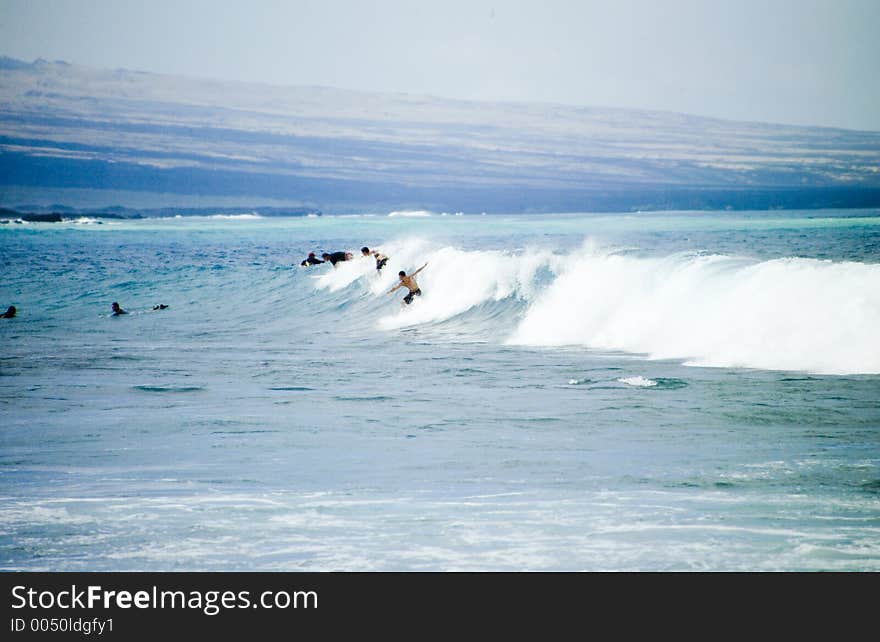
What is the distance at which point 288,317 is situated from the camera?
2055cm

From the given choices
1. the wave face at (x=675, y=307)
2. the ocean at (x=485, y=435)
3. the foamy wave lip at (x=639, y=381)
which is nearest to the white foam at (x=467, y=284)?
the wave face at (x=675, y=307)

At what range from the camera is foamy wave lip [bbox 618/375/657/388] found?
9828 mm

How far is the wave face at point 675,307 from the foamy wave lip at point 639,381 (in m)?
1.38

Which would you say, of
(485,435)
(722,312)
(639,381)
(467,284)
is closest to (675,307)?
(722,312)

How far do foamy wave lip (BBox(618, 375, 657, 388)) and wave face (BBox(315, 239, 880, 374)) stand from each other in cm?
138

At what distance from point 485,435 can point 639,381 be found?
2.78 meters

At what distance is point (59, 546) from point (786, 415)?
17.4 ft

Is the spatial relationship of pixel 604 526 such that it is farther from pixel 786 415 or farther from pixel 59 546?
pixel 786 415

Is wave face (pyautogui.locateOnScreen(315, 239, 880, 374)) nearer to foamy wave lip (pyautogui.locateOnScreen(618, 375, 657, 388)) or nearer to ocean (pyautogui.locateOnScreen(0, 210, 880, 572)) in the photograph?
ocean (pyautogui.locateOnScreen(0, 210, 880, 572))

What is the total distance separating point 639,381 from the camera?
33.1 feet

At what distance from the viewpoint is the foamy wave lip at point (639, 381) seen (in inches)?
387

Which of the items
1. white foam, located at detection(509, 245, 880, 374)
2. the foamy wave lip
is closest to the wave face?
white foam, located at detection(509, 245, 880, 374)

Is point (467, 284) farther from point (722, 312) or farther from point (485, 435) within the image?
point (485, 435)
